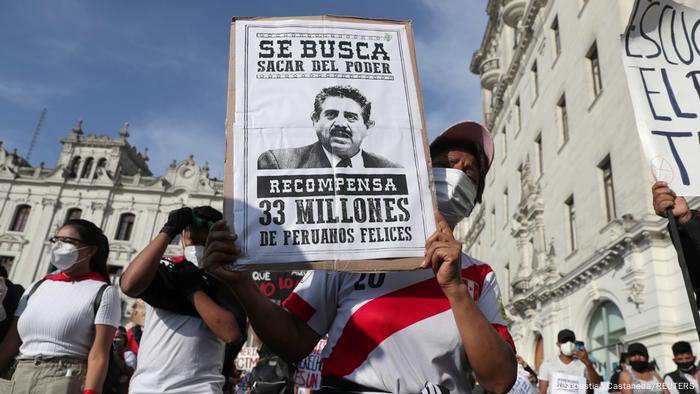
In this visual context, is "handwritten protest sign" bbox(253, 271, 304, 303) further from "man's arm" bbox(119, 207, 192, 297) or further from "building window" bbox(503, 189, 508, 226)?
"building window" bbox(503, 189, 508, 226)

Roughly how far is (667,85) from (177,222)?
2.88 m

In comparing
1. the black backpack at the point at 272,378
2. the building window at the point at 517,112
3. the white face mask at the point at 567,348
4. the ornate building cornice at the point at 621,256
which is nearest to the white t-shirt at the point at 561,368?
the white face mask at the point at 567,348

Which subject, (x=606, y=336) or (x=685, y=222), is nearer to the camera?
(x=685, y=222)

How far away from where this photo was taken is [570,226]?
56.3 feet

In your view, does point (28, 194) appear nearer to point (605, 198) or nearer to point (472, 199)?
point (605, 198)

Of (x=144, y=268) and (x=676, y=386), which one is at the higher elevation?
(x=144, y=268)

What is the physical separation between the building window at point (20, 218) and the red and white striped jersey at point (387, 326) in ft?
141

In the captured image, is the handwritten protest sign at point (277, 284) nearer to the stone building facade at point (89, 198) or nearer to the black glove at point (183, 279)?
the black glove at point (183, 279)

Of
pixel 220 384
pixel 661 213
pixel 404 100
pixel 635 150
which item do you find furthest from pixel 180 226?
pixel 635 150

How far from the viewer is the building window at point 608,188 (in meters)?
14.1

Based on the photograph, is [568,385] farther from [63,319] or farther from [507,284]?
[507,284]

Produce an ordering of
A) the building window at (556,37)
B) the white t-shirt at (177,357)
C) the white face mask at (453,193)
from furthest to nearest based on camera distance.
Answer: the building window at (556,37)
the white t-shirt at (177,357)
the white face mask at (453,193)

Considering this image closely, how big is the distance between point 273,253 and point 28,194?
4385 cm

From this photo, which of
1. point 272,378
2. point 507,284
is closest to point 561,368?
point 272,378
